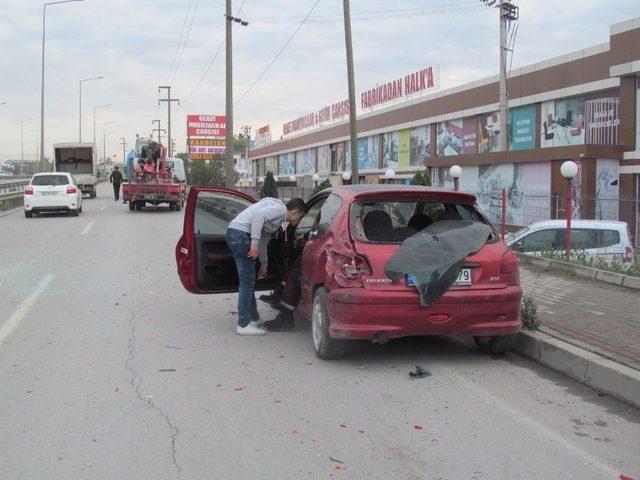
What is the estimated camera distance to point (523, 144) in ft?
84.9

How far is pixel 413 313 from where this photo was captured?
18.2ft

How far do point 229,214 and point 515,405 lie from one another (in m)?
4.31

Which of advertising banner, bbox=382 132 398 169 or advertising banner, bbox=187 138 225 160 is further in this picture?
advertising banner, bbox=187 138 225 160

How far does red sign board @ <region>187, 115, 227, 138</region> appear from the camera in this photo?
7181 cm

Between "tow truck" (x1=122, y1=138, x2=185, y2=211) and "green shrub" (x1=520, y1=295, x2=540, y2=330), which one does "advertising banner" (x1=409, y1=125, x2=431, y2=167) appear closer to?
"tow truck" (x1=122, y1=138, x2=185, y2=211)

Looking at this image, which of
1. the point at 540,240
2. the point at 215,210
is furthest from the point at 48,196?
the point at 540,240

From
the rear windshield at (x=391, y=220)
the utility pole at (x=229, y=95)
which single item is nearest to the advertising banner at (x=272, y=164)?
the utility pole at (x=229, y=95)

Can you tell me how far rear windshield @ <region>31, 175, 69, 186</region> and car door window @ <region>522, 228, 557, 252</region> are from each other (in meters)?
18.7

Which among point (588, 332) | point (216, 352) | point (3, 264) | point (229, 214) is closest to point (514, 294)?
point (588, 332)

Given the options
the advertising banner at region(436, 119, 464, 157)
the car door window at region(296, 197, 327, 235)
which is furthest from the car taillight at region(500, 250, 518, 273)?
the advertising banner at region(436, 119, 464, 157)

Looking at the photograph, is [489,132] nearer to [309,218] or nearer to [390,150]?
[390,150]

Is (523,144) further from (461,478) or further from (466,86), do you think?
(461,478)

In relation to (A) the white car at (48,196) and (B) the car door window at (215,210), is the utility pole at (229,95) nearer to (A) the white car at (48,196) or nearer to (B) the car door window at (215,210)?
(A) the white car at (48,196)

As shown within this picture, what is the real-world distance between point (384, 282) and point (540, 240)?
22.8ft
